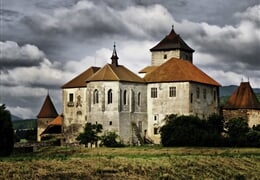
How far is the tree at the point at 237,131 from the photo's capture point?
6412 cm

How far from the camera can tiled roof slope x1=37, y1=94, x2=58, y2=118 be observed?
98.4m

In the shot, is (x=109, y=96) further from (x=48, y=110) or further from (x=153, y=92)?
(x=48, y=110)

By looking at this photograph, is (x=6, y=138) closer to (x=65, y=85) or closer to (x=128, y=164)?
Answer: (x=128, y=164)

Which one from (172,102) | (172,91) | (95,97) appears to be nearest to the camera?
(95,97)

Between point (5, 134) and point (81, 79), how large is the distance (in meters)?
33.7

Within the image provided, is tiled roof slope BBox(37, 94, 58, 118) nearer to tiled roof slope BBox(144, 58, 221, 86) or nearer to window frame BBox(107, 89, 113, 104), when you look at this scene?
tiled roof slope BBox(144, 58, 221, 86)

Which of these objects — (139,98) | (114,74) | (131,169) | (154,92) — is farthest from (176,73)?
(131,169)

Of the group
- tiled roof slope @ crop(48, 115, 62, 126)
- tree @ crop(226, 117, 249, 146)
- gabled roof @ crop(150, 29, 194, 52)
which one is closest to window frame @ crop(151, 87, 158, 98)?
tree @ crop(226, 117, 249, 146)

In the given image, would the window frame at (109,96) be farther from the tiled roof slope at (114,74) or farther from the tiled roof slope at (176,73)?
the tiled roof slope at (176,73)

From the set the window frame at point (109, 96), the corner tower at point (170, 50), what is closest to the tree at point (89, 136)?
the window frame at point (109, 96)

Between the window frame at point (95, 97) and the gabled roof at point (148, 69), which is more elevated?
the gabled roof at point (148, 69)

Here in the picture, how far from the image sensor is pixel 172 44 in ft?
284

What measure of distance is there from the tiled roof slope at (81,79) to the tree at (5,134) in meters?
31.5

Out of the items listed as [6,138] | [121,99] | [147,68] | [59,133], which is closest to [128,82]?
[121,99]
